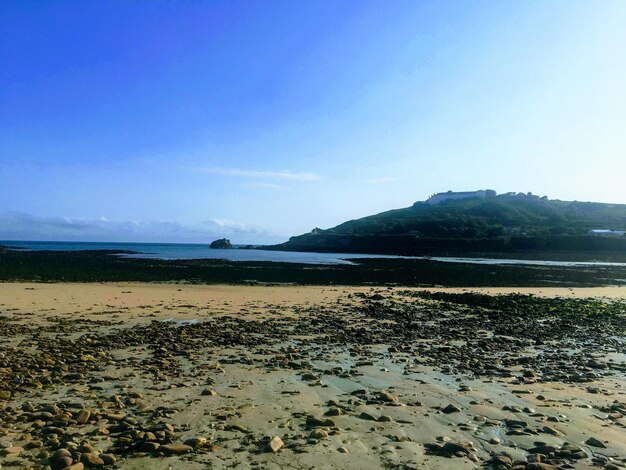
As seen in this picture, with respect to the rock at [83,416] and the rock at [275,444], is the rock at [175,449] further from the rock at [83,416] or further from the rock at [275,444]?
the rock at [83,416]

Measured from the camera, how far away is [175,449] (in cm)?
686

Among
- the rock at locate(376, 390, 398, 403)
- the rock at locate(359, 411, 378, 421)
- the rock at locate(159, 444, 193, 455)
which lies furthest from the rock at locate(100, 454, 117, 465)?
the rock at locate(376, 390, 398, 403)

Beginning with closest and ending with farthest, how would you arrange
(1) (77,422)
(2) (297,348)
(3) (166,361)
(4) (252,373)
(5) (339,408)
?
1. (1) (77,422)
2. (5) (339,408)
3. (4) (252,373)
4. (3) (166,361)
5. (2) (297,348)

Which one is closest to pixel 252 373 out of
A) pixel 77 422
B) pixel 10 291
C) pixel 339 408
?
pixel 339 408

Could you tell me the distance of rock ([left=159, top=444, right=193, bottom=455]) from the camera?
6848mm

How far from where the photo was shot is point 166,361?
40.7ft

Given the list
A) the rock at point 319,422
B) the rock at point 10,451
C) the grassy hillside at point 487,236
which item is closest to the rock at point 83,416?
the rock at point 10,451

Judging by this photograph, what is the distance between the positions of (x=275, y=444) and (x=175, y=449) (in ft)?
4.68

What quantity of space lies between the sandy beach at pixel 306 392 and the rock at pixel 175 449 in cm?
2

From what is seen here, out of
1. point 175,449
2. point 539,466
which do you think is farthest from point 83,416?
point 539,466

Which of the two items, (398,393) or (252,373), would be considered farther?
(252,373)

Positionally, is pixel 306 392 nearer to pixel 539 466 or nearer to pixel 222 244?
pixel 539 466

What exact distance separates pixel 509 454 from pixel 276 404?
4163 millimetres

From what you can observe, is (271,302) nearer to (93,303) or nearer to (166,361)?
(93,303)
